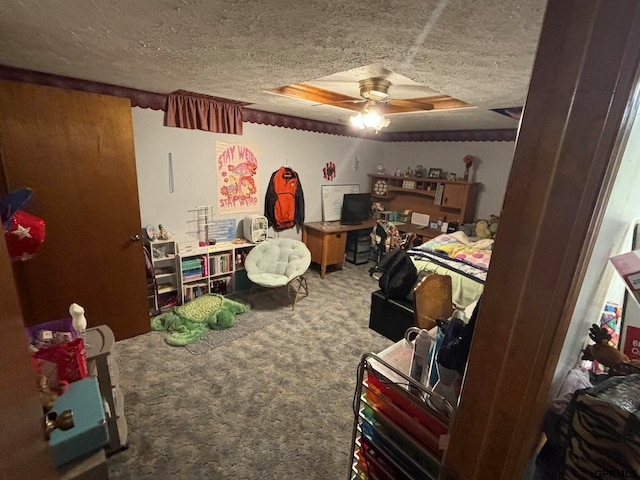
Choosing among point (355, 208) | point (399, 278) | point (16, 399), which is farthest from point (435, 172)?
point (16, 399)

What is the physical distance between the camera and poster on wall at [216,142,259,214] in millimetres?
3467

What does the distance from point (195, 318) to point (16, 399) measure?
2.50 m

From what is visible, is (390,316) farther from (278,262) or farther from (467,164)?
(467,164)

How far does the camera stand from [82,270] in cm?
237

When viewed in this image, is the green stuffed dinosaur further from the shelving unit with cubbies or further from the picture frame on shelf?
the picture frame on shelf

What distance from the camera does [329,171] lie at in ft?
15.4

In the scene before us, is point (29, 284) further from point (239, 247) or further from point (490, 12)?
point (490, 12)

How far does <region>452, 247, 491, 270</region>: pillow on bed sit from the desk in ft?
5.49

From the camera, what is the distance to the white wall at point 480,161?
13.5ft

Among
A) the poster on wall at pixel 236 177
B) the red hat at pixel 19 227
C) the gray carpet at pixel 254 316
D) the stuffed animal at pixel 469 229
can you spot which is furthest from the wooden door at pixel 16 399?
the stuffed animal at pixel 469 229

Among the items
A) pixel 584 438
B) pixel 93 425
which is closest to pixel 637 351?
pixel 584 438

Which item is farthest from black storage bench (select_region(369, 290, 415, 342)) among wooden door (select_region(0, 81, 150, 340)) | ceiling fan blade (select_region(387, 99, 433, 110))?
wooden door (select_region(0, 81, 150, 340))

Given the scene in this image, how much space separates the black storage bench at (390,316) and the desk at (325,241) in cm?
140

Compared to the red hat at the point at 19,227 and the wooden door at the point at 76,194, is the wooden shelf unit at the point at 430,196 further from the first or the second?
the red hat at the point at 19,227
